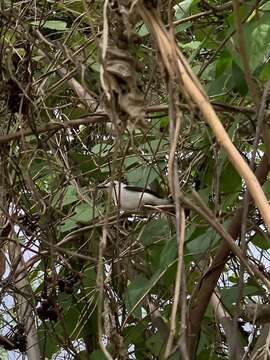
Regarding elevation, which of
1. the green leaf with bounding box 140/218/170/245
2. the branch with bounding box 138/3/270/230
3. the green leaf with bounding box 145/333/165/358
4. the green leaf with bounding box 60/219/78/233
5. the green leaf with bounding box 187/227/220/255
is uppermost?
the green leaf with bounding box 60/219/78/233

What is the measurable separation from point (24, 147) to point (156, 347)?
1.07 feet

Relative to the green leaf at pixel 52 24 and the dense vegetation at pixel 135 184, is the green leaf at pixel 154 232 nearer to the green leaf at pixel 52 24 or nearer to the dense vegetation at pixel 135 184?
the dense vegetation at pixel 135 184

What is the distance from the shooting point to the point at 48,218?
1148 mm

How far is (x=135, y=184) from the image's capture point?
123 cm

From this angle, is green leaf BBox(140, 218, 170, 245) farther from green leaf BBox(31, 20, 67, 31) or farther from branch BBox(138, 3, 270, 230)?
branch BBox(138, 3, 270, 230)

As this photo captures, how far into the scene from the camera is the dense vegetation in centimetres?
90

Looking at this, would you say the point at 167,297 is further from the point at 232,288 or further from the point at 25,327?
the point at 25,327

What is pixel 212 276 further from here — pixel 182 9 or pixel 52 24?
pixel 52 24

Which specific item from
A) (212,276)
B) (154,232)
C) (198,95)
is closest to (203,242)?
(212,276)

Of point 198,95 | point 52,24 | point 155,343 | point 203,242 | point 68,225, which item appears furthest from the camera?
point 52,24

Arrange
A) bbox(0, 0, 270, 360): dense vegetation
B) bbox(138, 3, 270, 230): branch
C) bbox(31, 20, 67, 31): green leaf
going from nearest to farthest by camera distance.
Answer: bbox(138, 3, 270, 230): branch
bbox(0, 0, 270, 360): dense vegetation
bbox(31, 20, 67, 31): green leaf

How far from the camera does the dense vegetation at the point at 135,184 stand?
90cm

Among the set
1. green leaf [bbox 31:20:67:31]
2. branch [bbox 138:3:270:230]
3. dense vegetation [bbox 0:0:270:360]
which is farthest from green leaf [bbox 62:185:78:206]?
branch [bbox 138:3:270:230]

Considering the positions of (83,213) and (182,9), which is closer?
(182,9)
